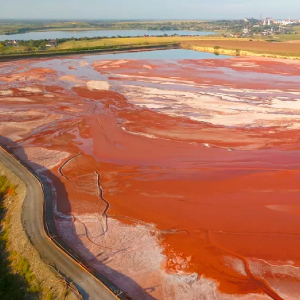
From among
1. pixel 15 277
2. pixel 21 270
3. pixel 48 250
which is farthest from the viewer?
pixel 48 250

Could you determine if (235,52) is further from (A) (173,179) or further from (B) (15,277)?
(B) (15,277)

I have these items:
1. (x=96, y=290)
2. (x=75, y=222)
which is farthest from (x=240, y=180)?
(x=96, y=290)

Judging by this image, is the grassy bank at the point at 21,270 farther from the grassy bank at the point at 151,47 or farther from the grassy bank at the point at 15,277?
the grassy bank at the point at 151,47

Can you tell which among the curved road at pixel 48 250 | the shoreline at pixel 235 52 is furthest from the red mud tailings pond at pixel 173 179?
the shoreline at pixel 235 52

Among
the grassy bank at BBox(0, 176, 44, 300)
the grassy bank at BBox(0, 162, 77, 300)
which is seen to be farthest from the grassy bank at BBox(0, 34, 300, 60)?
the grassy bank at BBox(0, 176, 44, 300)

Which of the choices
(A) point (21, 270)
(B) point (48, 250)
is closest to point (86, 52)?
(B) point (48, 250)

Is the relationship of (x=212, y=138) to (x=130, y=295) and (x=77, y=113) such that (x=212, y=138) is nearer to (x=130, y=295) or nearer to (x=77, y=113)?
(x=77, y=113)
